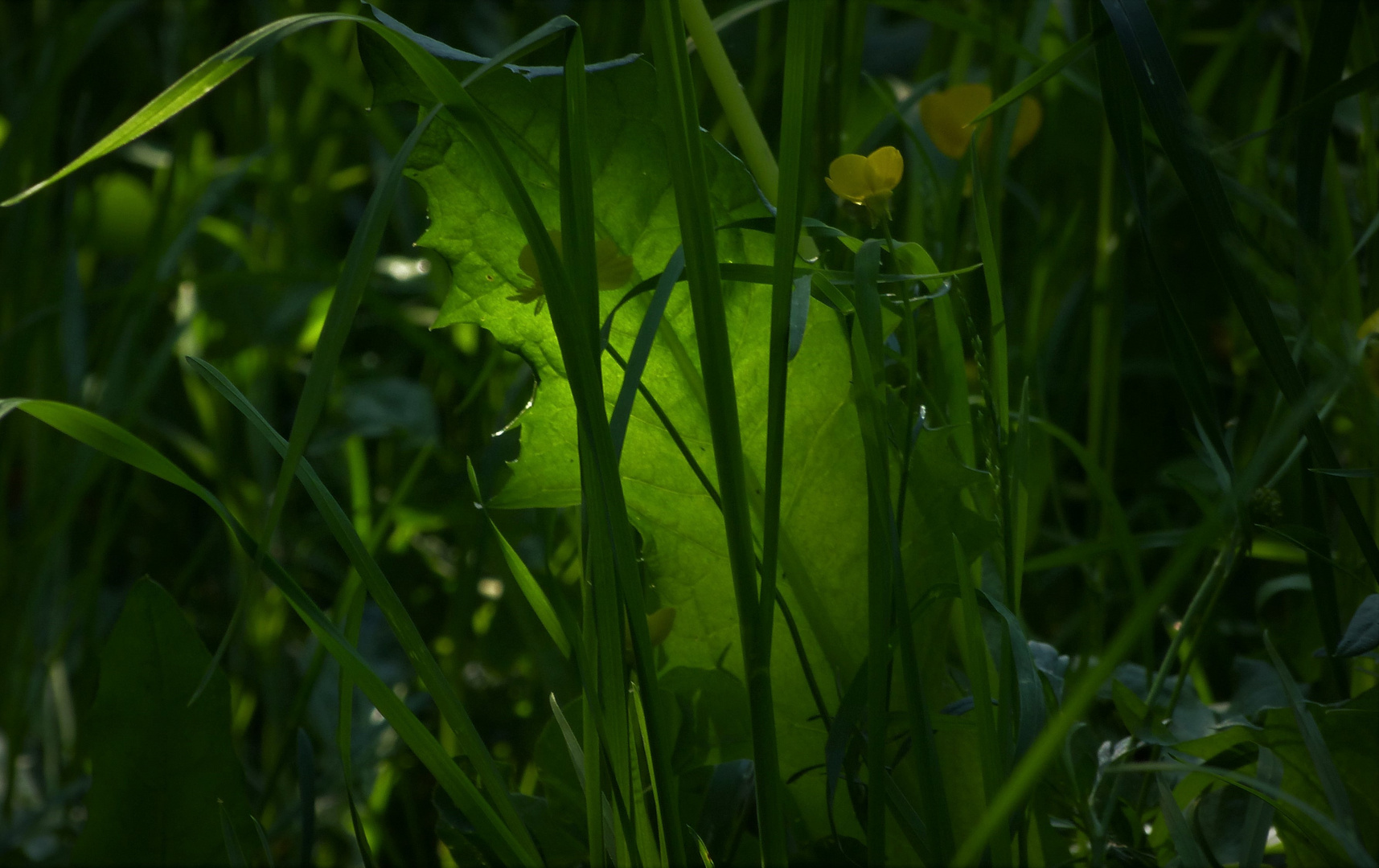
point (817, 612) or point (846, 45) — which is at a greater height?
point (846, 45)

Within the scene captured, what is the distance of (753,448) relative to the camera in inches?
20.3

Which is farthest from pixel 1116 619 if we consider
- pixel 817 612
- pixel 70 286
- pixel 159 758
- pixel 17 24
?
pixel 17 24

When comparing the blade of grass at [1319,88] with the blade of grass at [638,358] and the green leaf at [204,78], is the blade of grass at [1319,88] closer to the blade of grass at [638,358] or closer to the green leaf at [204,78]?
the blade of grass at [638,358]

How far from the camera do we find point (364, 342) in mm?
1407

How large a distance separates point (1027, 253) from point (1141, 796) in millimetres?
522

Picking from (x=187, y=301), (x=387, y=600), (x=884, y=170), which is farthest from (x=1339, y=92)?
(x=187, y=301)

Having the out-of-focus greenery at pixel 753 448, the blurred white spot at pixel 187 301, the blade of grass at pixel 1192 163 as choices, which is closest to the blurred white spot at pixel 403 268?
the out-of-focus greenery at pixel 753 448

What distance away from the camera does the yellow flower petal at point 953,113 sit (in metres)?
0.55

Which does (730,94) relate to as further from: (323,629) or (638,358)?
(323,629)

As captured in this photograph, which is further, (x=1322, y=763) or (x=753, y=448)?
(x=753, y=448)

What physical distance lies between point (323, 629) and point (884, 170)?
0.91 feet

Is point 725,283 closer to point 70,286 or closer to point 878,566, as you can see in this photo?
point 878,566

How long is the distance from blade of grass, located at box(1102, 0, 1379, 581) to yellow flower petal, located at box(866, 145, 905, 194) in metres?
0.09

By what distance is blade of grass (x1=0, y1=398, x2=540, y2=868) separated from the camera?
0.37 m
